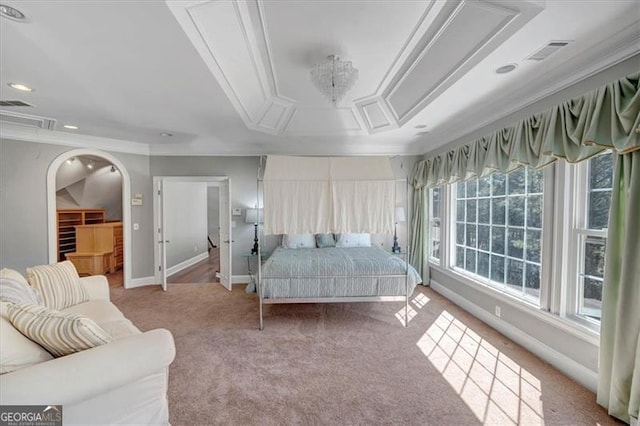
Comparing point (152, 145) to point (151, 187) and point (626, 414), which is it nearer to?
point (151, 187)

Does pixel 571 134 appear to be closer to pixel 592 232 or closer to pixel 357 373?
pixel 592 232

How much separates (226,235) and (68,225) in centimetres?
404

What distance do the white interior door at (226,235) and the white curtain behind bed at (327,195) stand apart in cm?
193

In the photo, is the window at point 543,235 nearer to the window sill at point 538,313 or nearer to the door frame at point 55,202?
the window sill at point 538,313

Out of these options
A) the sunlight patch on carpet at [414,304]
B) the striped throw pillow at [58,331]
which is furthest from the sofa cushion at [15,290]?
the sunlight patch on carpet at [414,304]

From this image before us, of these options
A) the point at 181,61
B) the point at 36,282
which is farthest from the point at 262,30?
the point at 36,282

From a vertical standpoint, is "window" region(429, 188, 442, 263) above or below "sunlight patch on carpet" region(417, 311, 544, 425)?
above

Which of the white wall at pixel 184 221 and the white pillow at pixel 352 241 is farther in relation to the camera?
the white wall at pixel 184 221

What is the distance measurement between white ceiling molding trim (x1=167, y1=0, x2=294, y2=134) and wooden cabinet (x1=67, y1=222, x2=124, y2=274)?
4.58 meters

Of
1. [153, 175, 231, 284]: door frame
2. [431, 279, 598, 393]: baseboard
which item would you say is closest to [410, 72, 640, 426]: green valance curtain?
[431, 279, 598, 393]: baseboard

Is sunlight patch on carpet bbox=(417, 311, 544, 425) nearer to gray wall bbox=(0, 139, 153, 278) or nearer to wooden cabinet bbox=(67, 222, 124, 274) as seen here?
gray wall bbox=(0, 139, 153, 278)

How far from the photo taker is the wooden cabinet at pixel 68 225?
5797 mm

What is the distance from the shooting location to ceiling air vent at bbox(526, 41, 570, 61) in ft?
6.19

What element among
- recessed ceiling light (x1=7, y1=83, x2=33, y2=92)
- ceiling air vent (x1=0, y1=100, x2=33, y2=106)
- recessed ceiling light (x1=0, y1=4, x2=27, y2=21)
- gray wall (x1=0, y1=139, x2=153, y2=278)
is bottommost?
gray wall (x1=0, y1=139, x2=153, y2=278)
